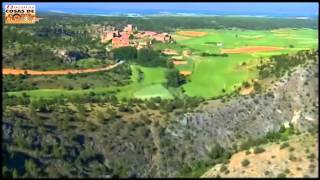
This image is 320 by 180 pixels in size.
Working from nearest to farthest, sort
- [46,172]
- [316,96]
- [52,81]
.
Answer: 1. [46,172]
2. [316,96]
3. [52,81]

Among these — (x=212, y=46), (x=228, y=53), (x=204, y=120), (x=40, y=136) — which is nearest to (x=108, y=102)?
(x=204, y=120)

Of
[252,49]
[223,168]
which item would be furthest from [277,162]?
[252,49]

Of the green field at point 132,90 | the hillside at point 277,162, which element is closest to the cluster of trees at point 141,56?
the green field at point 132,90

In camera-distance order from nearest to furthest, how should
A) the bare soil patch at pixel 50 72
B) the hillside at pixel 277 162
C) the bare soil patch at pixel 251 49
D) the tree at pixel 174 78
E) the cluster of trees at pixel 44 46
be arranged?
the hillside at pixel 277 162 → the bare soil patch at pixel 50 72 → the tree at pixel 174 78 → the cluster of trees at pixel 44 46 → the bare soil patch at pixel 251 49

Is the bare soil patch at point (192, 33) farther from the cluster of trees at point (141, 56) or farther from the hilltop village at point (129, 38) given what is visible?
the cluster of trees at point (141, 56)

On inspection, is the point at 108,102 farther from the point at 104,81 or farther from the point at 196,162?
the point at 104,81

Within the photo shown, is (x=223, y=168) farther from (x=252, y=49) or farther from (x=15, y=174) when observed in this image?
(x=252, y=49)
